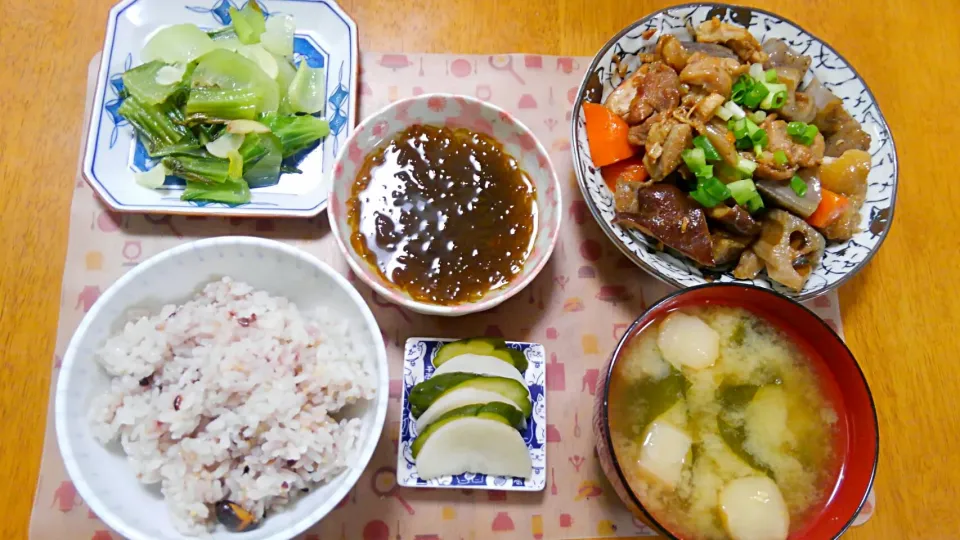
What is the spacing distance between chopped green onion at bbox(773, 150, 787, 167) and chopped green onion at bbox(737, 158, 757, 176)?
5cm

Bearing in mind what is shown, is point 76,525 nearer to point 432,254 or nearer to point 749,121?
point 432,254

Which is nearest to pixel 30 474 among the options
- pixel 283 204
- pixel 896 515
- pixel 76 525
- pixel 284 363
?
pixel 76 525

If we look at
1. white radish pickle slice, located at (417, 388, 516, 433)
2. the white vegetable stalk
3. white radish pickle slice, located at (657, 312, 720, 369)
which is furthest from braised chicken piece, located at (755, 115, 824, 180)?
the white vegetable stalk

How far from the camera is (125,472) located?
130 cm

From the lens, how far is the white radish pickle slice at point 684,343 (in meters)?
1.40

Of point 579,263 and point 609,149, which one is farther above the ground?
point 609,149

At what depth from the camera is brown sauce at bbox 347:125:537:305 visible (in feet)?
5.41

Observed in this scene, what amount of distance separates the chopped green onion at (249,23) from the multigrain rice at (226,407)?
36.0 inches

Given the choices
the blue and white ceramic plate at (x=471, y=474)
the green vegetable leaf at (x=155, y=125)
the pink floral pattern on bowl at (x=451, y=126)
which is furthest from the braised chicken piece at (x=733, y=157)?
the green vegetable leaf at (x=155, y=125)

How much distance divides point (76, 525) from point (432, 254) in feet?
3.51

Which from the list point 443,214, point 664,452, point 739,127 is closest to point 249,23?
point 443,214

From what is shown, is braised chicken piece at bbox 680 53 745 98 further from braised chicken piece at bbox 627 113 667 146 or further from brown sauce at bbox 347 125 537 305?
brown sauce at bbox 347 125 537 305

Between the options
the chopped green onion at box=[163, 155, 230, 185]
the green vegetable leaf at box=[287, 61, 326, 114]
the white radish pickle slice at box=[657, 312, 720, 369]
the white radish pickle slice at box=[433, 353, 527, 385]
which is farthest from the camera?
the green vegetable leaf at box=[287, 61, 326, 114]

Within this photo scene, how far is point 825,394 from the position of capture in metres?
1.41
